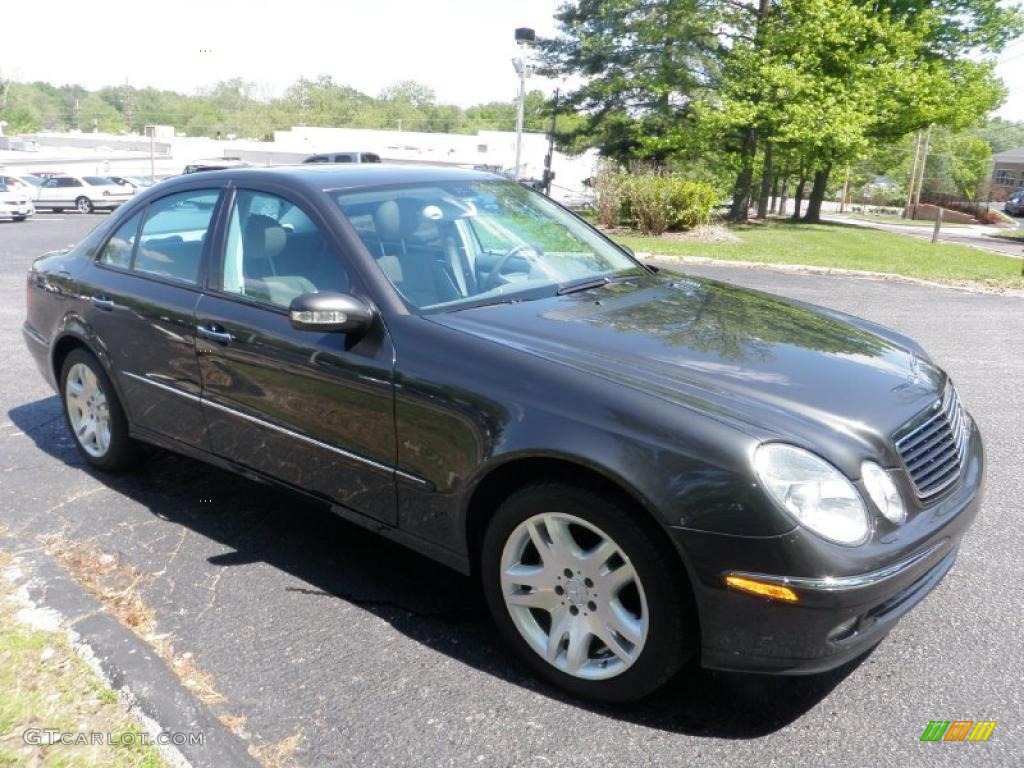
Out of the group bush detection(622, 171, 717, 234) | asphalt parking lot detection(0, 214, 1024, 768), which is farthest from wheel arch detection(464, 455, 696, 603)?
bush detection(622, 171, 717, 234)

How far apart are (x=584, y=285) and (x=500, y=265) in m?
0.36

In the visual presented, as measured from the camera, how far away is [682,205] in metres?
20.1

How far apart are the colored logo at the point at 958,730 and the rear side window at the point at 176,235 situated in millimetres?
3267

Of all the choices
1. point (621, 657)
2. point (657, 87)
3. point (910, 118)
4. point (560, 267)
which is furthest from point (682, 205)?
point (621, 657)

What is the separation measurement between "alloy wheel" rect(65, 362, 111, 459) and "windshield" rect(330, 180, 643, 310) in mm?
1909

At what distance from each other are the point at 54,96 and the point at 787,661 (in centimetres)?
15686

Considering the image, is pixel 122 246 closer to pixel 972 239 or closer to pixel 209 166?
pixel 209 166

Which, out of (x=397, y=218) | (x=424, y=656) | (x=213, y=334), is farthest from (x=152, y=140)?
(x=424, y=656)

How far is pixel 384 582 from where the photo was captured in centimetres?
355

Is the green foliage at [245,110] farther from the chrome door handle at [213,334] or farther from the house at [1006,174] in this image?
the chrome door handle at [213,334]

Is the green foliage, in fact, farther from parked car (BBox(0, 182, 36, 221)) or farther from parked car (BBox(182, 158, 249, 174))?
parked car (BBox(0, 182, 36, 221))

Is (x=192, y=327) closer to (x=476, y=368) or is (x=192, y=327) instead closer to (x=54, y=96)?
(x=476, y=368)

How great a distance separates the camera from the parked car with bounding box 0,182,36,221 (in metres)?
25.0

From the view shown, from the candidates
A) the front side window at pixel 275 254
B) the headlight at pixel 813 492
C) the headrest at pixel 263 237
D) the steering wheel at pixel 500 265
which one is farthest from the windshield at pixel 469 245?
the headlight at pixel 813 492
